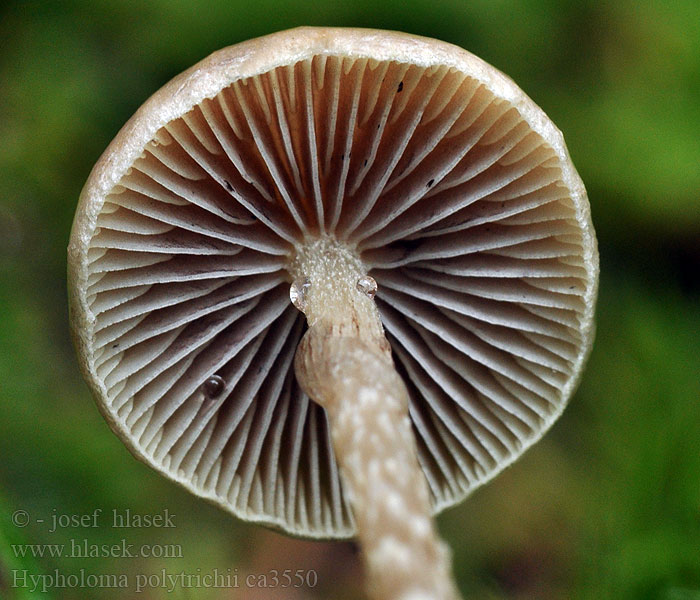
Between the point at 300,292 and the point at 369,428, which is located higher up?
the point at 300,292

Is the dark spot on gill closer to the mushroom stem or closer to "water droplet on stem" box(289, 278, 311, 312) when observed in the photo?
the mushroom stem

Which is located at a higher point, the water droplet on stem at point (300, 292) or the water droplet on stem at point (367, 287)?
the water droplet on stem at point (300, 292)

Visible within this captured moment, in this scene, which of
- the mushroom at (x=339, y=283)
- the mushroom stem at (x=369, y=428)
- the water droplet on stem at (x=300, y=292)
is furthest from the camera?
the water droplet on stem at (x=300, y=292)

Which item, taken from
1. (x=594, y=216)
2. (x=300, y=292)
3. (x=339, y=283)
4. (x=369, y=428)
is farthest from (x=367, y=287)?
(x=594, y=216)

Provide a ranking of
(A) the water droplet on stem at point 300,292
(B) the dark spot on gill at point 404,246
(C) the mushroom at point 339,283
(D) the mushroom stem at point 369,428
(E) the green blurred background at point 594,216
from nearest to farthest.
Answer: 1. (D) the mushroom stem at point 369,428
2. (C) the mushroom at point 339,283
3. (A) the water droplet on stem at point 300,292
4. (B) the dark spot on gill at point 404,246
5. (E) the green blurred background at point 594,216

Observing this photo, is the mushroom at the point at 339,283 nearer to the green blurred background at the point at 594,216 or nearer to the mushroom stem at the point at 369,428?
the mushroom stem at the point at 369,428

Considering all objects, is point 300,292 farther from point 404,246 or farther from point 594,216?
point 594,216

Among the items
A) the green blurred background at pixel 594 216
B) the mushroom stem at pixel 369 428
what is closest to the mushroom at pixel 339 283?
the mushroom stem at pixel 369 428
